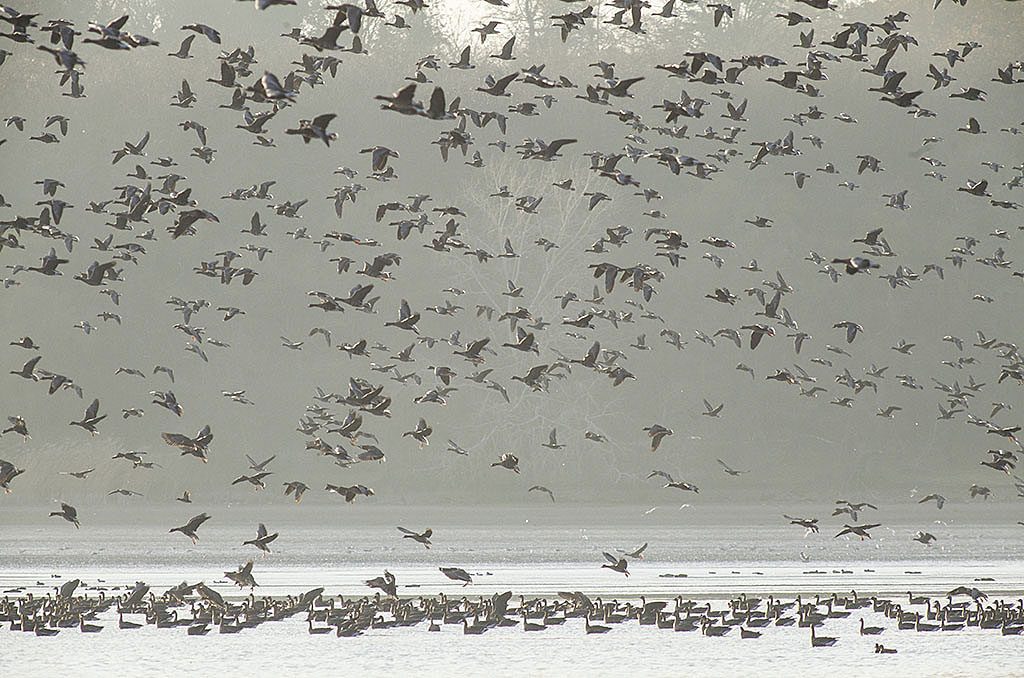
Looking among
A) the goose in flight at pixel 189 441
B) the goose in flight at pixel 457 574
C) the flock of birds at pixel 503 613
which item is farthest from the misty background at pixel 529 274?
the goose in flight at pixel 189 441

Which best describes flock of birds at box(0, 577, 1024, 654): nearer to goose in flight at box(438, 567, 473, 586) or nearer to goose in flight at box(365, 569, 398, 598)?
goose in flight at box(365, 569, 398, 598)

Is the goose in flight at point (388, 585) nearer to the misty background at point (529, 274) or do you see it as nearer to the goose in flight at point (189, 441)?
the goose in flight at point (189, 441)

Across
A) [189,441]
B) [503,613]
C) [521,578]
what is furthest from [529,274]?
[189,441]

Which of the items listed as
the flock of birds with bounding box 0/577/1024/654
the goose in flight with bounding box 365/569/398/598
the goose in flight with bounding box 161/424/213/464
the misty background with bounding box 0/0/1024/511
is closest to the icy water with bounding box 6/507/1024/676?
the flock of birds with bounding box 0/577/1024/654

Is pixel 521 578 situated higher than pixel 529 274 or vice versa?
pixel 529 274

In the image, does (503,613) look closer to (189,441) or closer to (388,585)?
(388,585)

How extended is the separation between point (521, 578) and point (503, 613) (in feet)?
13.7

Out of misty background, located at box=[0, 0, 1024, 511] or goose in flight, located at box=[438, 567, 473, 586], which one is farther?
misty background, located at box=[0, 0, 1024, 511]

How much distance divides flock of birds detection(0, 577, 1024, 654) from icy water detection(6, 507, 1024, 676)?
172 millimetres

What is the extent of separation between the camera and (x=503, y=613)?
15914mm

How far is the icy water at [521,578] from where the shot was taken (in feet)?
45.6

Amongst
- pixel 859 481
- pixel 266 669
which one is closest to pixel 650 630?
pixel 266 669

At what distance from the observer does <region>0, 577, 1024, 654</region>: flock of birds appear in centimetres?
1538

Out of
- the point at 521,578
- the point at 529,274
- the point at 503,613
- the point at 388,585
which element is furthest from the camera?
the point at 529,274
